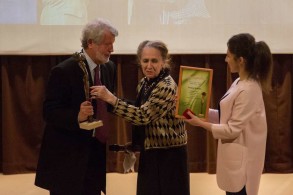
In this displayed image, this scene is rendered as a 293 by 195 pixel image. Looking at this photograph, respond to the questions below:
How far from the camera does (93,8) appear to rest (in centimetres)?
406

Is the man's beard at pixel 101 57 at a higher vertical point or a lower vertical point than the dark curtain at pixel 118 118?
higher

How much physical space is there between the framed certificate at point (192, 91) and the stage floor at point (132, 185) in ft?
5.28

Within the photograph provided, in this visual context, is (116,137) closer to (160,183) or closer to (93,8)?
(93,8)

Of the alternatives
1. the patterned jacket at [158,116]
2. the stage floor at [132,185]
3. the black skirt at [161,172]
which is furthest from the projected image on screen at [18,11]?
the black skirt at [161,172]

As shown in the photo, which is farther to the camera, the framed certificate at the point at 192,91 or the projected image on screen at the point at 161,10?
the projected image on screen at the point at 161,10

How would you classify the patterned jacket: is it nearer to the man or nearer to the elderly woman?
the elderly woman

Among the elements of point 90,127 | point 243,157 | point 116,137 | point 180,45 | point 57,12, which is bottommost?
point 116,137

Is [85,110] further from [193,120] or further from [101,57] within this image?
[193,120]

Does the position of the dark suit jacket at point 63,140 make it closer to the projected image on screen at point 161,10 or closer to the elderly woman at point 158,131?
the elderly woman at point 158,131

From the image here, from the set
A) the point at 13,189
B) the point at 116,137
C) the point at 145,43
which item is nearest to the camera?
the point at 145,43

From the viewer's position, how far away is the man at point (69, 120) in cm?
220

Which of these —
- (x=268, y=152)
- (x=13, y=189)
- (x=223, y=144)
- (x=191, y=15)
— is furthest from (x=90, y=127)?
(x=268, y=152)

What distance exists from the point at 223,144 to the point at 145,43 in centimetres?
69

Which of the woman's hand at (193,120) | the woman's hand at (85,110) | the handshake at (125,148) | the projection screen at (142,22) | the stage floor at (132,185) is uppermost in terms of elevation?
the projection screen at (142,22)
